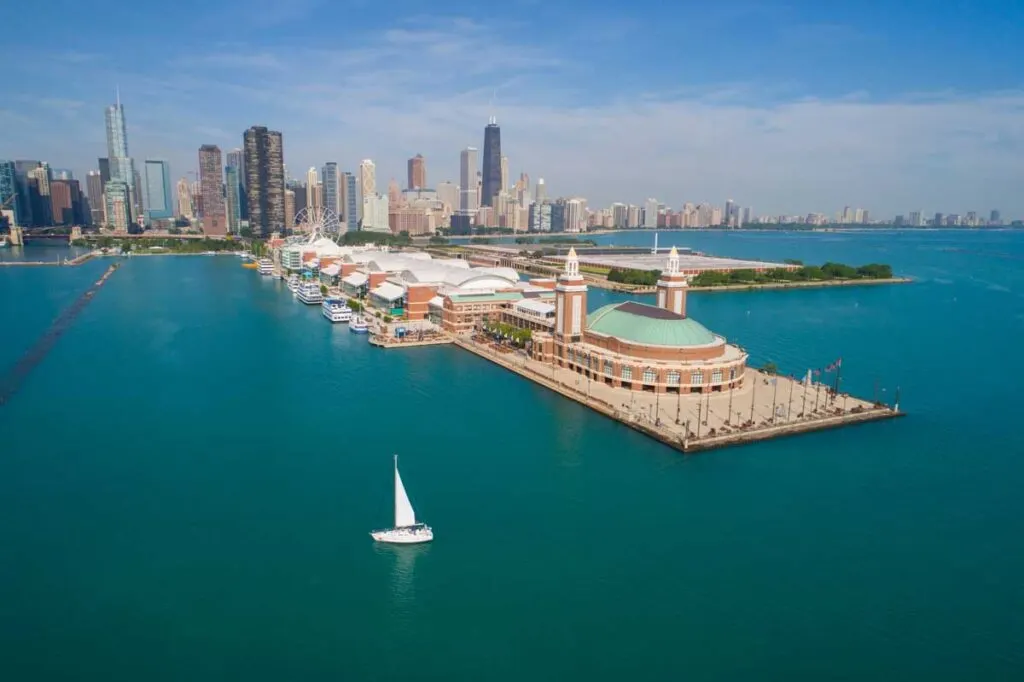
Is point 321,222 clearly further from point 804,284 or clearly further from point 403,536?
point 403,536

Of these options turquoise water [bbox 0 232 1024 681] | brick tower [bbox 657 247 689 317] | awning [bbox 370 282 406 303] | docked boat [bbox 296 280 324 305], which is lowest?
turquoise water [bbox 0 232 1024 681]

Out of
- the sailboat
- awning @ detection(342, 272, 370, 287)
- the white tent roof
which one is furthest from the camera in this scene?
awning @ detection(342, 272, 370, 287)

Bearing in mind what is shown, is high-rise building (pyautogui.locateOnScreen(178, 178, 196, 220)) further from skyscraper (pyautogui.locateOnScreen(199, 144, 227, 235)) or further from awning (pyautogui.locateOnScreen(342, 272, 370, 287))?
awning (pyautogui.locateOnScreen(342, 272, 370, 287))

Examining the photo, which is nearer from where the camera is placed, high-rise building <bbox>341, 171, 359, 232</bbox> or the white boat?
the white boat

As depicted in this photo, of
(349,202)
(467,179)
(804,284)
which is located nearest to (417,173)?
(467,179)

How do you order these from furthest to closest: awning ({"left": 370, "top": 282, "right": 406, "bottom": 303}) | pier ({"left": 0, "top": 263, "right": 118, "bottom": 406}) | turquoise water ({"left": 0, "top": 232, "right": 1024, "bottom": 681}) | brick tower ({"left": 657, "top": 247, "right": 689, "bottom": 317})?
1. awning ({"left": 370, "top": 282, "right": 406, "bottom": 303})
2. brick tower ({"left": 657, "top": 247, "right": 689, "bottom": 317})
3. pier ({"left": 0, "top": 263, "right": 118, "bottom": 406})
4. turquoise water ({"left": 0, "top": 232, "right": 1024, "bottom": 681})

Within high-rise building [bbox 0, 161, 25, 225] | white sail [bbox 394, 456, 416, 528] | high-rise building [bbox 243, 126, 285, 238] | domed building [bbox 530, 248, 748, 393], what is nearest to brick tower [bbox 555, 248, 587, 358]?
domed building [bbox 530, 248, 748, 393]

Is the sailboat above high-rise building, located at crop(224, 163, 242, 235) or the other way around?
the other way around
